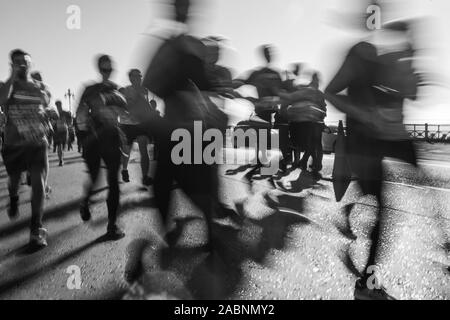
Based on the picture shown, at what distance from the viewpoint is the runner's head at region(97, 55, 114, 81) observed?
3748 millimetres

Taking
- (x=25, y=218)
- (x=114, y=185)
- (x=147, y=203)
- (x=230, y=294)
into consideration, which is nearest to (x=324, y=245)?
(x=230, y=294)

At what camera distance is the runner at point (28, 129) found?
3.27 meters

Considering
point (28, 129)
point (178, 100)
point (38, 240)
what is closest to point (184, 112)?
point (178, 100)

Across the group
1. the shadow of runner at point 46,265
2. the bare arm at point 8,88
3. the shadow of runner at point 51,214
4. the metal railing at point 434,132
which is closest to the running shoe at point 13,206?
the shadow of runner at point 51,214

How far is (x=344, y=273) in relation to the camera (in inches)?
103

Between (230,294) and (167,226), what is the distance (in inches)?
29.9

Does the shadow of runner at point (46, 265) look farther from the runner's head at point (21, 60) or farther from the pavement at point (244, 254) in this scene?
the runner's head at point (21, 60)

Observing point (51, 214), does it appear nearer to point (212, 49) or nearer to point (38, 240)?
point (38, 240)

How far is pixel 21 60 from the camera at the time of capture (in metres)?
3.32

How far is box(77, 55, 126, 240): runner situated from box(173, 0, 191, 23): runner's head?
1.51 m

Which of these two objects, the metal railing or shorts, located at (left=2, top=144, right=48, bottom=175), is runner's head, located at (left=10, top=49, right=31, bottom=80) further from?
the metal railing

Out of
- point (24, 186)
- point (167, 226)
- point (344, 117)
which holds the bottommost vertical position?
point (24, 186)

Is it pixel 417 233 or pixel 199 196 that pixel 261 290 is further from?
pixel 417 233

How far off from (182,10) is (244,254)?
2.01 m
